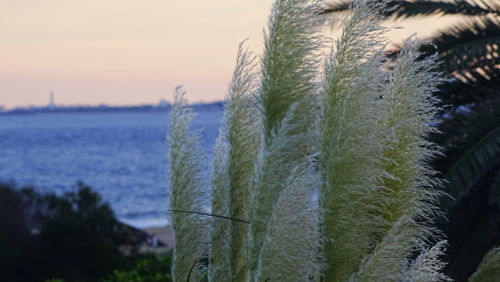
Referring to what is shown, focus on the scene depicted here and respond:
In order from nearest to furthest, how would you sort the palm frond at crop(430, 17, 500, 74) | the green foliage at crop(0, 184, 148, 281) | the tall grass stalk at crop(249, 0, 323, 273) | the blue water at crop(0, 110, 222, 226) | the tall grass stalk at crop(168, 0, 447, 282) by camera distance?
the tall grass stalk at crop(168, 0, 447, 282)
the tall grass stalk at crop(249, 0, 323, 273)
the palm frond at crop(430, 17, 500, 74)
the green foliage at crop(0, 184, 148, 281)
the blue water at crop(0, 110, 222, 226)

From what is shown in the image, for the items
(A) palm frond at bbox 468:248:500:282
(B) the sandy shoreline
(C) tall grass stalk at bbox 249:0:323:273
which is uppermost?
(C) tall grass stalk at bbox 249:0:323:273

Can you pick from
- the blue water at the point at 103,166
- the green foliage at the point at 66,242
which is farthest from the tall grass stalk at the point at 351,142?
the blue water at the point at 103,166

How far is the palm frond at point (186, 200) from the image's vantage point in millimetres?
Answer: 3725

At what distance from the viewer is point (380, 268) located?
9.92 feet

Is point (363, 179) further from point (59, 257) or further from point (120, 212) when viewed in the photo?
point (120, 212)

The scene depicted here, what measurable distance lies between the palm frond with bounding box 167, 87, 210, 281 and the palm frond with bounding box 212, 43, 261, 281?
8 cm

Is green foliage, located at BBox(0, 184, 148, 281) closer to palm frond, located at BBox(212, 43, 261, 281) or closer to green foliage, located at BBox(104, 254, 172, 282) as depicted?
green foliage, located at BBox(104, 254, 172, 282)

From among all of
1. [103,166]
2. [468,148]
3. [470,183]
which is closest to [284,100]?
[470,183]

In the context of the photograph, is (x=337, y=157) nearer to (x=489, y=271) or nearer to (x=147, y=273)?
(x=489, y=271)

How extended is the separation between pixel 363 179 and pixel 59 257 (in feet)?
34.0

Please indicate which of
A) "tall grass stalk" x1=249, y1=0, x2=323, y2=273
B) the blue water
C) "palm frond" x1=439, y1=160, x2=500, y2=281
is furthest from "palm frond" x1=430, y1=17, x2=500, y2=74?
the blue water

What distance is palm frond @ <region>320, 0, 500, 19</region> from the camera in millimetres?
8039

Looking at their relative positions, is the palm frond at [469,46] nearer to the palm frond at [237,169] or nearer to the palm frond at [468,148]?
the palm frond at [468,148]

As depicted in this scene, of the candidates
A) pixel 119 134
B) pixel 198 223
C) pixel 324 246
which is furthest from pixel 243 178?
pixel 119 134
